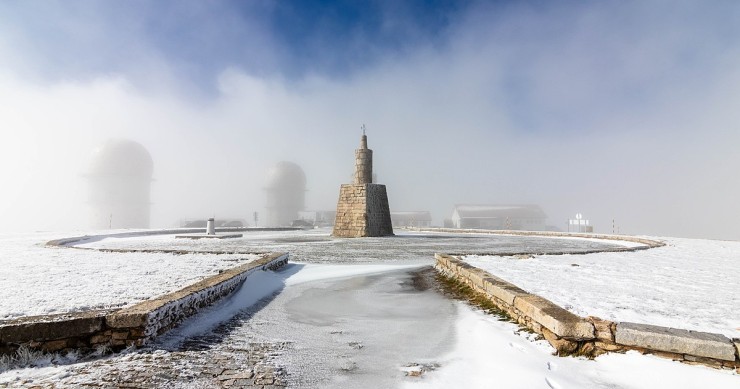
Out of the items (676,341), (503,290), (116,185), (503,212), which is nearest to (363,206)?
(503,290)

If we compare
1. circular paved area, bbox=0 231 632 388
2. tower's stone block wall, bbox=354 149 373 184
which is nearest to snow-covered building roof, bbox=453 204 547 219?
tower's stone block wall, bbox=354 149 373 184

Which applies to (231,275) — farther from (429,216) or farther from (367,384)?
(429,216)

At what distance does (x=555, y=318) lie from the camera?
3473mm

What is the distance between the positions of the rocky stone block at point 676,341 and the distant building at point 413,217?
5656 centimetres

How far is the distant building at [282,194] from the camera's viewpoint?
52.0 meters

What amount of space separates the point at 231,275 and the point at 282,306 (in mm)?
1116

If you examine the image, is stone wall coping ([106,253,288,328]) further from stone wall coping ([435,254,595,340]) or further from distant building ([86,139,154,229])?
distant building ([86,139,154,229])

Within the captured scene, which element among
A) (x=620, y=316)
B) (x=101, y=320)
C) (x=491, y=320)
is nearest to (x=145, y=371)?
(x=101, y=320)

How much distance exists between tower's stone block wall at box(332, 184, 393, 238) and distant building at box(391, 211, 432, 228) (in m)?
38.9

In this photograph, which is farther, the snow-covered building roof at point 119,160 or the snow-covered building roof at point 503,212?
the snow-covered building roof at point 503,212

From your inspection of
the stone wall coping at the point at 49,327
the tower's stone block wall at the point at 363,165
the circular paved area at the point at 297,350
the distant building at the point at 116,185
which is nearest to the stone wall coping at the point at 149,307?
the stone wall coping at the point at 49,327

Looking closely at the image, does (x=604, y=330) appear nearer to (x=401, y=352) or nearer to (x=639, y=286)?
(x=401, y=352)

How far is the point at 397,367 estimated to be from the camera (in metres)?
3.15

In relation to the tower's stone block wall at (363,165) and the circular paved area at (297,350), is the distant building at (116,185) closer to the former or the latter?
the tower's stone block wall at (363,165)
